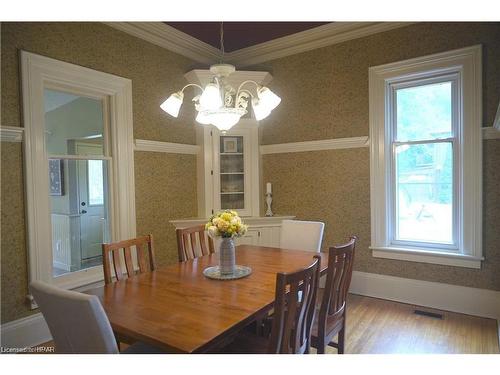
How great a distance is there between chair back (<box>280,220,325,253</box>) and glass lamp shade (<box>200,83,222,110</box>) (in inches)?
56.9

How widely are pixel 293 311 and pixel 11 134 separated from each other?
248 cm

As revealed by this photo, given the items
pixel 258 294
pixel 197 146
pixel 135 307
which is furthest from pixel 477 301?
pixel 197 146

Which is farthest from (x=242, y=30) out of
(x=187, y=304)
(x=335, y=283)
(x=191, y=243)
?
(x=187, y=304)

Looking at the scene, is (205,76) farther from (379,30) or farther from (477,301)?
(477,301)

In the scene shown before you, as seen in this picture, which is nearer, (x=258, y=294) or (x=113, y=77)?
(x=258, y=294)

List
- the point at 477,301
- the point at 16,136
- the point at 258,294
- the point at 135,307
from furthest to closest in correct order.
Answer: the point at 477,301
the point at 16,136
the point at 258,294
the point at 135,307

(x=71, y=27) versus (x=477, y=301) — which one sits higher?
(x=71, y=27)

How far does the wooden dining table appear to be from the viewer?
127 centimetres

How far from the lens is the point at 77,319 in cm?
120

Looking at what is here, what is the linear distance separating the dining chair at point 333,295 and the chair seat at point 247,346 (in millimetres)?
335

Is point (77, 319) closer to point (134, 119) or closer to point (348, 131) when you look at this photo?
point (134, 119)

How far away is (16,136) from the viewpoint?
2453 millimetres

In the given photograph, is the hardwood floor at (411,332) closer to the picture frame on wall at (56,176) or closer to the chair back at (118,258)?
the chair back at (118,258)

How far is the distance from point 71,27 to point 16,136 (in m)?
1.09
